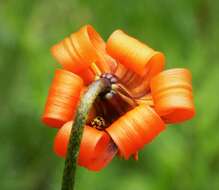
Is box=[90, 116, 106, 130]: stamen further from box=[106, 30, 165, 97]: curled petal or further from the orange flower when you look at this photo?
box=[106, 30, 165, 97]: curled petal

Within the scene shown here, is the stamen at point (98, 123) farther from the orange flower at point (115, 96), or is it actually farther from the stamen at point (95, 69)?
the stamen at point (95, 69)

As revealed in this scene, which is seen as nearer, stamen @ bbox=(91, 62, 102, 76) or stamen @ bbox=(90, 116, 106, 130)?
stamen @ bbox=(90, 116, 106, 130)

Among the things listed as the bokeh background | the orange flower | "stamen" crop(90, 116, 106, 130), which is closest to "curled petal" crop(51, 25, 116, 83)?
the orange flower

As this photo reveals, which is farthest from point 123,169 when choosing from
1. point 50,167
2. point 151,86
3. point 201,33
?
point 151,86

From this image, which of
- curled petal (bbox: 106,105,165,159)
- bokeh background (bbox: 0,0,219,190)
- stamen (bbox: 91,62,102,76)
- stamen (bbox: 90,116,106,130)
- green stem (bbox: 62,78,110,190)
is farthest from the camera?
bokeh background (bbox: 0,0,219,190)

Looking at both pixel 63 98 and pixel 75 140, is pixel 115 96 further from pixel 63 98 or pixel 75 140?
pixel 75 140

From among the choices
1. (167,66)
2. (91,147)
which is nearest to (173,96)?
(91,147)

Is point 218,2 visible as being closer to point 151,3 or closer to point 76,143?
point 151,3
